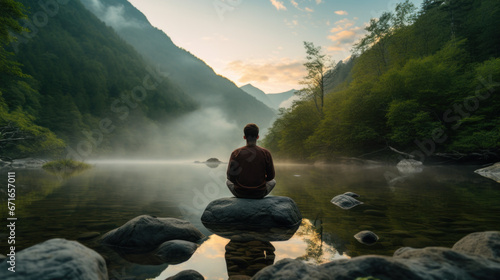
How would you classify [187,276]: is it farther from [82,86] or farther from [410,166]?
[82,86]

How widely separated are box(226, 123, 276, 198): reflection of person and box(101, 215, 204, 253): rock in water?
6.43 ft

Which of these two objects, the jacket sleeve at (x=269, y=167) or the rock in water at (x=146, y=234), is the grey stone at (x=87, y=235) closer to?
the rock in water at (x=146, y=234)

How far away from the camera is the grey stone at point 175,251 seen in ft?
12.9

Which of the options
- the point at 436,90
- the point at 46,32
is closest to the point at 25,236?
the point at 436,90

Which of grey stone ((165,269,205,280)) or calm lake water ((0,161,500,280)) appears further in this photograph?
calm lake water ((0,161,500,280))

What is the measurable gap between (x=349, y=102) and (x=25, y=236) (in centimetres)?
3780

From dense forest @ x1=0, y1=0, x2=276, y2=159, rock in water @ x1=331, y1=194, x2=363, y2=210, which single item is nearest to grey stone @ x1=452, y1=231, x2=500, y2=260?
rock in water @ x1=331, y1=194, x2=363, y2=210

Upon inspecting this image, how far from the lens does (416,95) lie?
29469 mm

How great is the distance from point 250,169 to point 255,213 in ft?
3.83

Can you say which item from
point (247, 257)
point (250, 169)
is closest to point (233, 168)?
point (250, 169)

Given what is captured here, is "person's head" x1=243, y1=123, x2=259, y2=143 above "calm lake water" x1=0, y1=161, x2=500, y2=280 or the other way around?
above

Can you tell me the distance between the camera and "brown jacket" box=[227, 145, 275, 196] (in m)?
6.61

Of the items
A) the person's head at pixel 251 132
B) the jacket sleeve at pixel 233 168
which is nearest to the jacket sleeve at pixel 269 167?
the person's head at pixel 251 132

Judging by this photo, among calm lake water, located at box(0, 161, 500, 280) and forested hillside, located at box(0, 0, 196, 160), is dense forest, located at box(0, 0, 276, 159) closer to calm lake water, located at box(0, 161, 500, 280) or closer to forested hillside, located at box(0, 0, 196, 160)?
forested hillside, located at box(0, 0, 196, 160)
